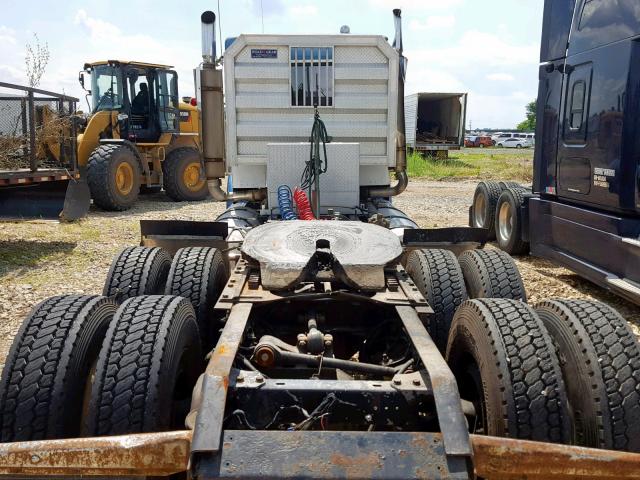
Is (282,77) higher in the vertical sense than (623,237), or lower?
higher

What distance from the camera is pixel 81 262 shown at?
24.8 ft

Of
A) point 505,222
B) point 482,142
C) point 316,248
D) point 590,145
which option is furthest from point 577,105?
point 482,142

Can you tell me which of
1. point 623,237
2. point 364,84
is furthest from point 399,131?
point 623,237

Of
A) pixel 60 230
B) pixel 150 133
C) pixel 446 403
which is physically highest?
pixel 150 133

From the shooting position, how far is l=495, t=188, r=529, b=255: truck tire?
8328 mm

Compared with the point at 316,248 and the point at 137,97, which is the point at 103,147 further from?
the point at 316,248

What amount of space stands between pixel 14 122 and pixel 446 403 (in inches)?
339

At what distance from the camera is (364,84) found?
21.1 ft

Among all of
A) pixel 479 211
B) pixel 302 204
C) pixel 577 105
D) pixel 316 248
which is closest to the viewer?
pixel 316 248

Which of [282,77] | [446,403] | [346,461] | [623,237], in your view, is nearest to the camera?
[346,461]

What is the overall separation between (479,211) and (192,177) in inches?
274

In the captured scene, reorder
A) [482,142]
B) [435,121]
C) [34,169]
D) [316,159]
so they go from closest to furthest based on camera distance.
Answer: [316,159] → [34,169] → [435,121] → [482,142]

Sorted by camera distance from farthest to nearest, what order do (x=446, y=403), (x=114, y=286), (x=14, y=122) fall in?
1. (x=14, y=122)
2. (x=114, y=286)
3. (x=446, y=403)

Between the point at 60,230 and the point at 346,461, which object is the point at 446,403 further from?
the point at 60,230
